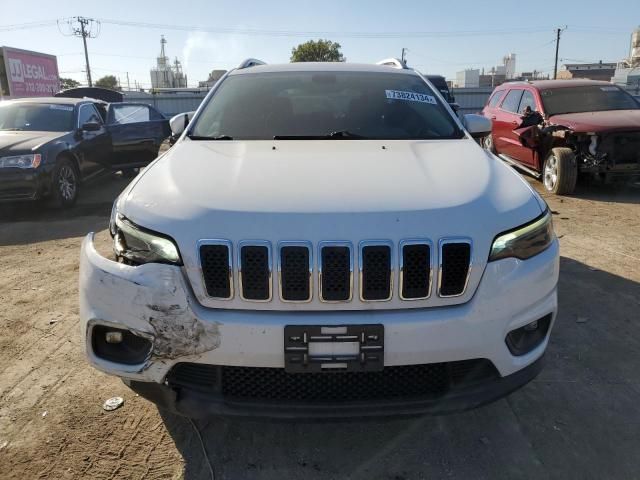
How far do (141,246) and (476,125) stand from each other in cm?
247

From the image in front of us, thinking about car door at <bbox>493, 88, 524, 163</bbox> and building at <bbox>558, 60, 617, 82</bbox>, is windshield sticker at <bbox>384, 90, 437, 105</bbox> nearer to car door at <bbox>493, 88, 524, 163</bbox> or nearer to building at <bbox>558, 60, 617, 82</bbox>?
car door at <bbox>493, 88, 524, 163</bbox>

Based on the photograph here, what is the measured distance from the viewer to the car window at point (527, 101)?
27.7ft

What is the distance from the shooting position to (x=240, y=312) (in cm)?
192

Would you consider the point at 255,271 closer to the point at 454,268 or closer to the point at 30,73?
Answer: the point at 454,268

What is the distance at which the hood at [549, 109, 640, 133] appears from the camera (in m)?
7.24

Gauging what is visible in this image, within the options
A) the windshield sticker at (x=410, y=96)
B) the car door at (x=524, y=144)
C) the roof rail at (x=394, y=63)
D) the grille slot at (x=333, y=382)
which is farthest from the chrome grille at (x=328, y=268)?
the car door at (x=524, y=144)

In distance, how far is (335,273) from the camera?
1882 mm

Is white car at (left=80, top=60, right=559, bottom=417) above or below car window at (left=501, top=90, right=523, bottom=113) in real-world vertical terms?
below

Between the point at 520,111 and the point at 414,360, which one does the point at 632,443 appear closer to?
the point at 414,360

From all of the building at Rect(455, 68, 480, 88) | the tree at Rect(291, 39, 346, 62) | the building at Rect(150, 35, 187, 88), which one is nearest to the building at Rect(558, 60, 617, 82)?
the building at Rect(455, 68, 480, 88)

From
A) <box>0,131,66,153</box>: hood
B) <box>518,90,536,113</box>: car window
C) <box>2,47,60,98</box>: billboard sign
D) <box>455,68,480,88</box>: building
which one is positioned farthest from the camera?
<box>455,68,480,88</box>: building

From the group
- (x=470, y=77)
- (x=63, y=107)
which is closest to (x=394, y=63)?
(x=63, y=107)

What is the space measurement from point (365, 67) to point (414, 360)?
263cm

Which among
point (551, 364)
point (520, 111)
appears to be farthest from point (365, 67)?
point (520, 111)
